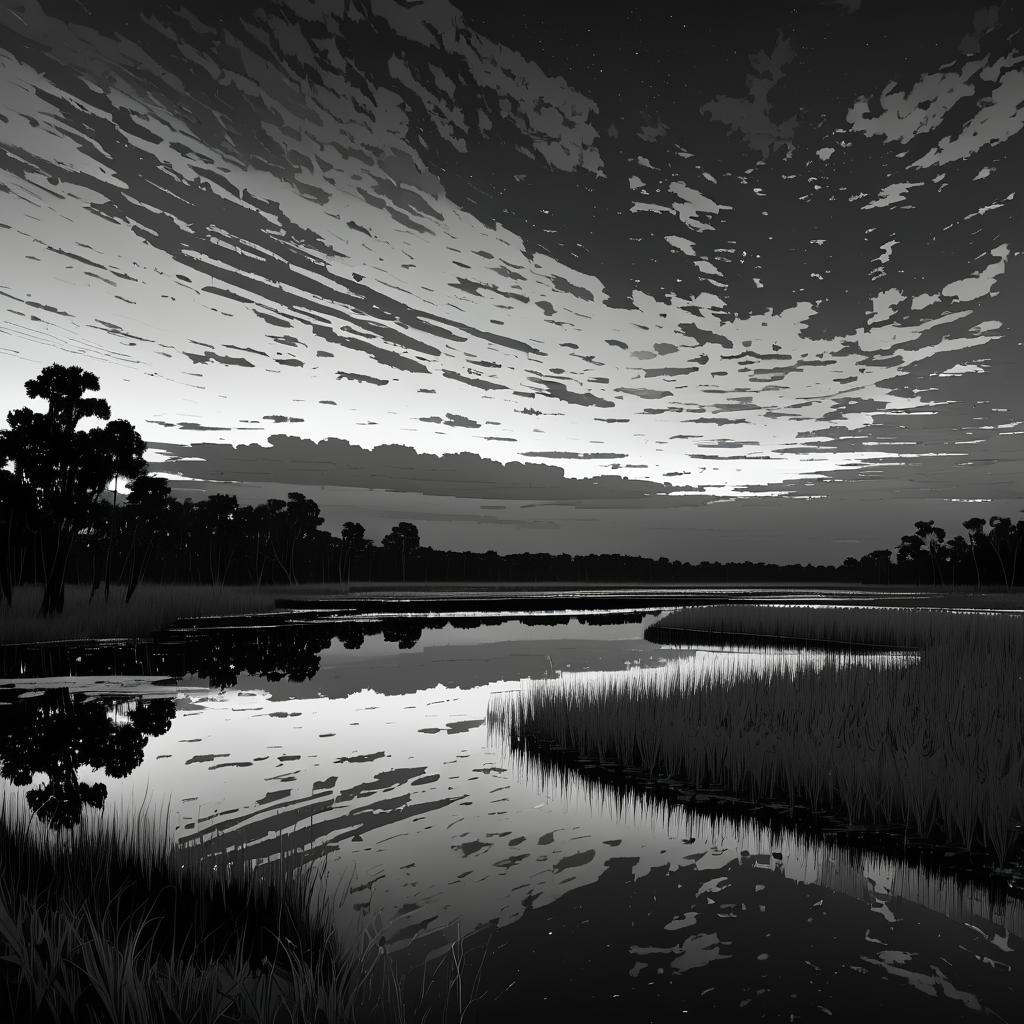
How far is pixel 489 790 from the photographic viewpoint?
11727mm

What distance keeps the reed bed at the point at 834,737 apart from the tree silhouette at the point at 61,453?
32992mm

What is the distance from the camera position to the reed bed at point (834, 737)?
33.1 feet

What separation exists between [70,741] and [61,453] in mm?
32850

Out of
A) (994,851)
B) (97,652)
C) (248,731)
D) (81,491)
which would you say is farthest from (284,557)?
(994,851)

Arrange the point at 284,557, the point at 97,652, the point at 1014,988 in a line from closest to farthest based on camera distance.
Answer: the point at 1014,988, the point at 97,652, the point at 284,557

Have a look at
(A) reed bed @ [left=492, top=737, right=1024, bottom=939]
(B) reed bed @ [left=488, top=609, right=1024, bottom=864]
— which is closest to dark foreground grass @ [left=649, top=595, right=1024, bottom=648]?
(B) reed bed @ [left=488, top=609, right=1024, bottom=864]

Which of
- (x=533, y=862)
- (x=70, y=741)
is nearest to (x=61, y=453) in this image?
(x=70, y=741)

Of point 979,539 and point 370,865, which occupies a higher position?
point 979,539

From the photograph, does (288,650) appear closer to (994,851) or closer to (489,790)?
(489,790)

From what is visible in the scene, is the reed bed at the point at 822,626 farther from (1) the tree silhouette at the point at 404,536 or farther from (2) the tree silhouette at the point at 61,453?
(1) the tree silhouette at the point at 404,536

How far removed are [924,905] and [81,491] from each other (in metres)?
46.9

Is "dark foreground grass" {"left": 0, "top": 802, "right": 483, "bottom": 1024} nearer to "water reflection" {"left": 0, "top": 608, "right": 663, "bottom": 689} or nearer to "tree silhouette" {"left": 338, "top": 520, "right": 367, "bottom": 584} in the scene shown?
"water reflection" {"left": 0, "top": 608, "right": 663, "bottom": 689}

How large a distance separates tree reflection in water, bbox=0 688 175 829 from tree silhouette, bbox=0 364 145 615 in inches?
992

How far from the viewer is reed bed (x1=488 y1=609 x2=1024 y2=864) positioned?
10.1 metres
